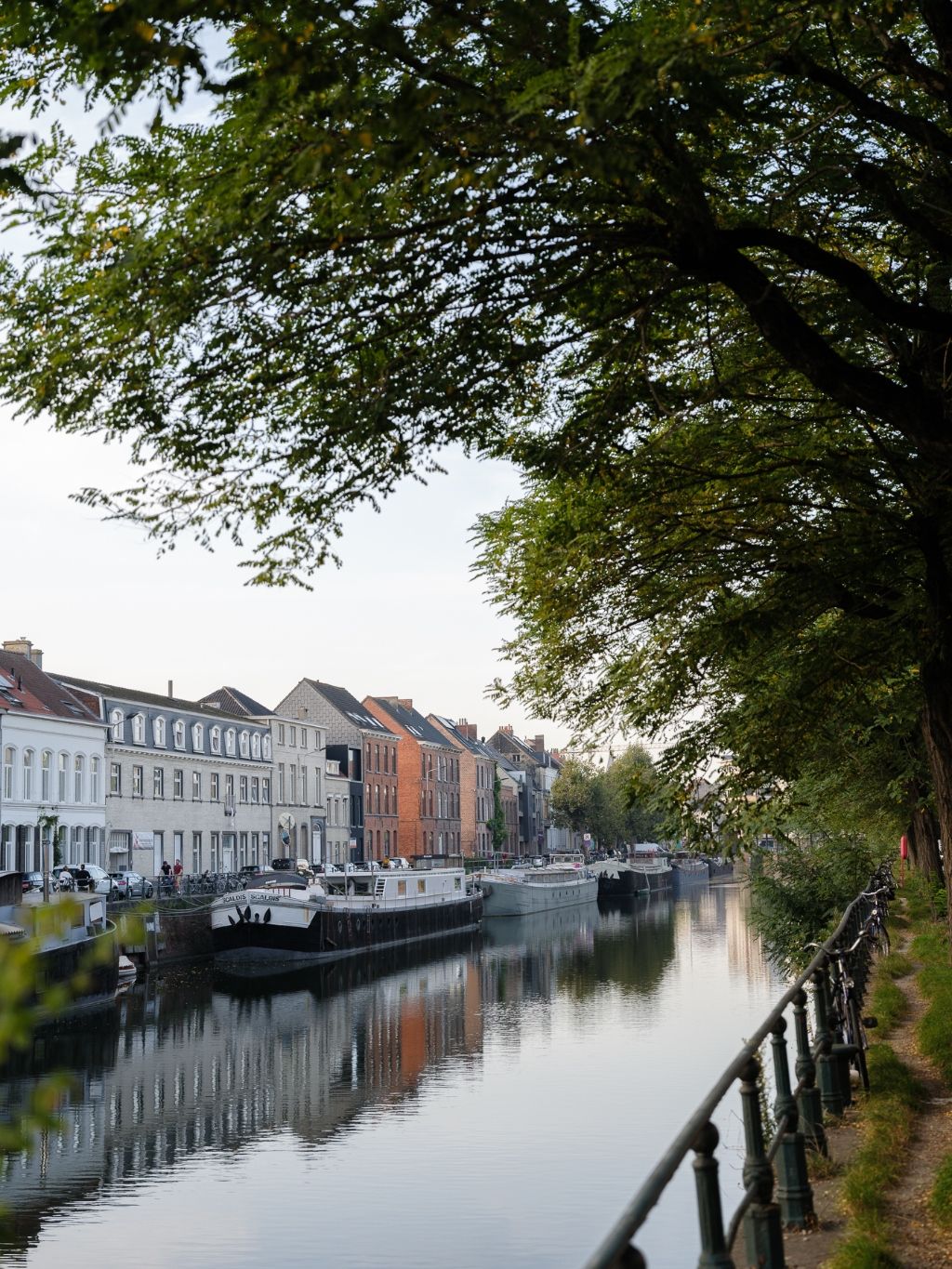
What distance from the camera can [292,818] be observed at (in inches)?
3022

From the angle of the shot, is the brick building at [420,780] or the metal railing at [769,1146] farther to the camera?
the brick building at [420,780]

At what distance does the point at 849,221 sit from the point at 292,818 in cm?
7023

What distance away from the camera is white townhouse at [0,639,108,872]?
50.4m

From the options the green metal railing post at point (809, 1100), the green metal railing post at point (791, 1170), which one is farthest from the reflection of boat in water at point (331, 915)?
the green metal railing post at point (791, 1170)

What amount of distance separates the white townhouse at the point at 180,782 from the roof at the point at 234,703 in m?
2.24

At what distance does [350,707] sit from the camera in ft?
298

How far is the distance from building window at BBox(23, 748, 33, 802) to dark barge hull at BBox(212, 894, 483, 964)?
978cm

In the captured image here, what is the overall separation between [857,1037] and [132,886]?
3994 cm

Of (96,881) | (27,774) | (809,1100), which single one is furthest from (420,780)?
(809,1100)

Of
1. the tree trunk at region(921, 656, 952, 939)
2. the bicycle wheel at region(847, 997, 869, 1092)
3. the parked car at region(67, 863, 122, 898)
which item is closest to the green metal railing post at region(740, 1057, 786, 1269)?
the bicycle wheel at region(847, 997, 869, 1092)

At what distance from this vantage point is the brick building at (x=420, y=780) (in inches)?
3868

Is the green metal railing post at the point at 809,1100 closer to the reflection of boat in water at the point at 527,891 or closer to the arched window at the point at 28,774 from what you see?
the arched window at the point at 28,774

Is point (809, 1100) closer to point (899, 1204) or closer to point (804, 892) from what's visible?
point (899, 1204)

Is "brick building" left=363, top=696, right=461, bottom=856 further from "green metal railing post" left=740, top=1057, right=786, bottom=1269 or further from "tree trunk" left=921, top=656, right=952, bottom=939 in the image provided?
"green metal railing post" left=740, top=1057, right=786, bottom=1269
